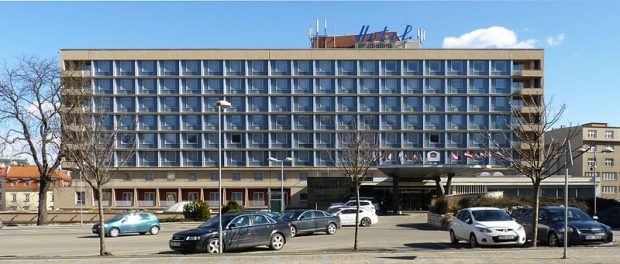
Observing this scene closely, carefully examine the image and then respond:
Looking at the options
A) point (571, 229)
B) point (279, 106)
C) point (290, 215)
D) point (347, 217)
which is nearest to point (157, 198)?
point (279, 106)

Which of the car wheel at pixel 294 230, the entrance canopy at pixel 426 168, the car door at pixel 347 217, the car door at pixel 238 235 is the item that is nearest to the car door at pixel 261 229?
the car door at pixel 238 235

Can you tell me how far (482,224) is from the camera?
2141 cm

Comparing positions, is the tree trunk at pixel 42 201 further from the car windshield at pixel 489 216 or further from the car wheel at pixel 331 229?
the car windshield at pixel 489 216

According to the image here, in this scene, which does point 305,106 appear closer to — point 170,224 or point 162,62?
point 162,62

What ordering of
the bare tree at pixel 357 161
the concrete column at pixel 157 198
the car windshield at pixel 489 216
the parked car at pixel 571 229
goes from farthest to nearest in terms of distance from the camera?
the concrete column at pixel 157 198 → the bare tree at pixel 357 161 → the car windshield at pixel 489 216 → the parked car at pixel 571 229

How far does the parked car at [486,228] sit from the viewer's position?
20.8 meters

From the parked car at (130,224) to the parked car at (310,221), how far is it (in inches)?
329

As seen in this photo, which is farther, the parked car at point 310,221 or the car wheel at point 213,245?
the parked car at point 310,221

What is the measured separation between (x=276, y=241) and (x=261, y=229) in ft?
2.73

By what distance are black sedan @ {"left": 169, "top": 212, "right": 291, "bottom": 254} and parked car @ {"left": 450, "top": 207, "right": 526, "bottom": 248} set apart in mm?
6441

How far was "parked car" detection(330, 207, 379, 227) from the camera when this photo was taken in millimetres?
39750

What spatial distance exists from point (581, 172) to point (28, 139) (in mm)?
79768

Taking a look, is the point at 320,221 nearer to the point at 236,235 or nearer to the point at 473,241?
the point at 236,235

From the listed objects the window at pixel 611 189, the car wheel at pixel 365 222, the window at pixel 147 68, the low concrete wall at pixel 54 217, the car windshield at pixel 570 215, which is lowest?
the window at pixel 611 189
